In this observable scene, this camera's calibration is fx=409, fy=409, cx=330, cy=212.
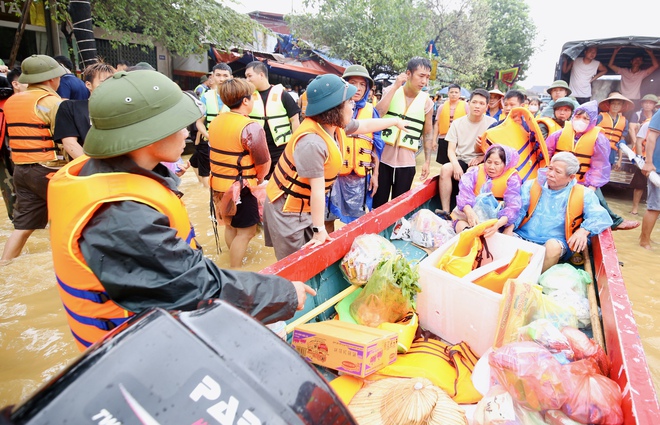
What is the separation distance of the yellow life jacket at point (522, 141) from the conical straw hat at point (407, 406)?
3018 millimetres

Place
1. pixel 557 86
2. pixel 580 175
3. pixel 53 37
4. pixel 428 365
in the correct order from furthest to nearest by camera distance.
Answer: pixel 53 37, pixel 557 86, pixel 580 175, pixel 428 365

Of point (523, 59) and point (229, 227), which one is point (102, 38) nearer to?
point (229, 227)

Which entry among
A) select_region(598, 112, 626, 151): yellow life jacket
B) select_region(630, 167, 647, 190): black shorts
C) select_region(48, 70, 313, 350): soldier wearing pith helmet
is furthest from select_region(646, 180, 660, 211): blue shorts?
select_region(48, 70, 313, 350): soldier wearing pith helmet

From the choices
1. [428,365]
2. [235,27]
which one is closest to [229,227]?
[428,365]

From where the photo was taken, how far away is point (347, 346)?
1812mm

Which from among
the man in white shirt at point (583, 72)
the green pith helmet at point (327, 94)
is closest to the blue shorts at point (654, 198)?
the man in white shirt at point (583, 72)

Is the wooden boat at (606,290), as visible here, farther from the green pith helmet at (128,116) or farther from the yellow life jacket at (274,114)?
the yellow life jacket at (274,114)

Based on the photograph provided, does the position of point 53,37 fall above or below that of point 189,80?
above

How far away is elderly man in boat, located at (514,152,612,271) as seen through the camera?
312 centimetres

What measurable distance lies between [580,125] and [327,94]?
3.45 m

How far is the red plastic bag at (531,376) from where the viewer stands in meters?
1.54

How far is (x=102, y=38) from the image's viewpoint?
1059cm

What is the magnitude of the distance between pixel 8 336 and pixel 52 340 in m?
0.32

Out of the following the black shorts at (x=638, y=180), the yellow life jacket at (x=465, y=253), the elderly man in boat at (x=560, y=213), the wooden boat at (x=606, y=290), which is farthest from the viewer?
the black shorts at (x=638, y=180)
